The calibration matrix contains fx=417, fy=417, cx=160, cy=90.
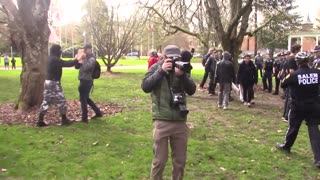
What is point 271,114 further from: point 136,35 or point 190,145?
point 136,35

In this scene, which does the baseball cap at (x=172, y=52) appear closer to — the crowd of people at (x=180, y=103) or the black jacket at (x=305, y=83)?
the crowd of people at (x=180, y=103)

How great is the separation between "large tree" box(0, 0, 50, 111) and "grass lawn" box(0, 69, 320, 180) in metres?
1.65

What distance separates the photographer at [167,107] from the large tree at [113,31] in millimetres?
25446

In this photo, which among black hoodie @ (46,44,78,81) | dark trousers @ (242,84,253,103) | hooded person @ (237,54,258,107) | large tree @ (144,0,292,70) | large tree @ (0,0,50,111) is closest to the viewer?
black hoodie @ (46,44,78,81)

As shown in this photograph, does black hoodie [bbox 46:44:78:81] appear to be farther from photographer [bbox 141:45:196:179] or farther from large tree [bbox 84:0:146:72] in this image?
large tree [bbox 84:0:146:72]

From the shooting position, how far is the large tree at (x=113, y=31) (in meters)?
30.5

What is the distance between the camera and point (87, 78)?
9.52m

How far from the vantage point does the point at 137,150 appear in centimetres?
733

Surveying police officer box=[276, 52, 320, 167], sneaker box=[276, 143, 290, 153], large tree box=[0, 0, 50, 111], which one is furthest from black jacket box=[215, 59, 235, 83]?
police officer box=[276, 52, 320, 167]

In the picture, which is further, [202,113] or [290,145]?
[202,113]

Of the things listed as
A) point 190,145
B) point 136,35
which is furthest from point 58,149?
point 136,35

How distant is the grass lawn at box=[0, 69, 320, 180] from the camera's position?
6.26 metres

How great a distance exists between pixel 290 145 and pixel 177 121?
325cm

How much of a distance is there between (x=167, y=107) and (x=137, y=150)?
8.31ft
